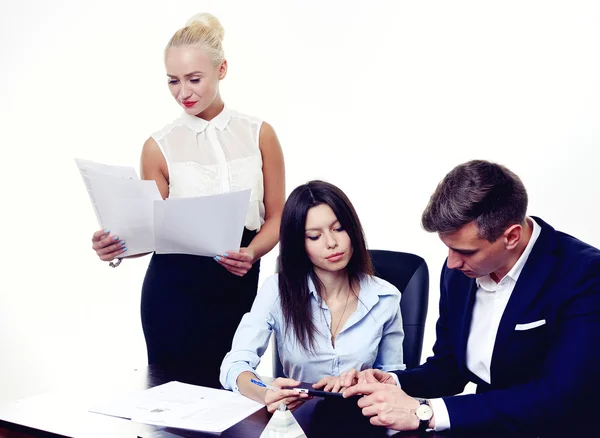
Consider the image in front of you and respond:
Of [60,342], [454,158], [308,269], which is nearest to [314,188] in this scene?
[308,269]

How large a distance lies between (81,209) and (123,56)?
3.17 feet

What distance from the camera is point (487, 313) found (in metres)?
1.88

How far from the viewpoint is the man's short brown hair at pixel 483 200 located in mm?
1632

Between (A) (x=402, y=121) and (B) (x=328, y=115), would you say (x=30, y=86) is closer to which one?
(B) (x=328, y=115)

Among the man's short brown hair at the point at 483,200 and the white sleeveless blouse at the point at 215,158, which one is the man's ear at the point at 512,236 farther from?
the white sleeveless blouse at the point at 215,158

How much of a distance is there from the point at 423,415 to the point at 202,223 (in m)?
0.96

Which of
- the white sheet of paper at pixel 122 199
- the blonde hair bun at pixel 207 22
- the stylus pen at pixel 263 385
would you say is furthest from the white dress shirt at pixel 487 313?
the blonde hair bun at pixel 207 22

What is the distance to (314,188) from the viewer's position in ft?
6.75

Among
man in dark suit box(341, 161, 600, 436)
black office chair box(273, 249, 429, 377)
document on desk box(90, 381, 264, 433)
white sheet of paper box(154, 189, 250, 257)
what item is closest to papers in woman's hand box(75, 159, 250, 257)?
white sheet of paper box(154, 189, 250, 257)

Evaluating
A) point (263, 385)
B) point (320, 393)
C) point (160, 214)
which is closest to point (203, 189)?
point (160, 214)

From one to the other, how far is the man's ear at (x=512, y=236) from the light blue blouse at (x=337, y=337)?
52 cm

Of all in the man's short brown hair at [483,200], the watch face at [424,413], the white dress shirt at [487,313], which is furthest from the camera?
the white dress shirt at [487,313]

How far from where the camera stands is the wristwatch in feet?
4.96

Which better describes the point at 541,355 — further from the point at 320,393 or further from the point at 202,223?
the point at 202,223
